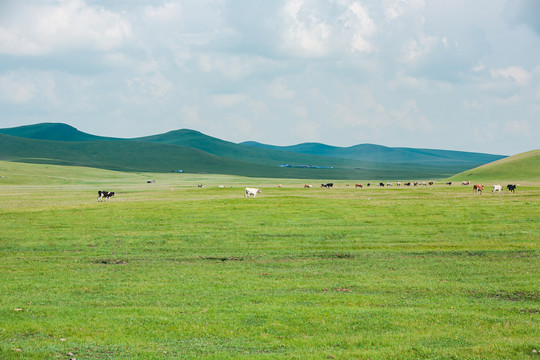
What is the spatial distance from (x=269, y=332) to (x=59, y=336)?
531 cm

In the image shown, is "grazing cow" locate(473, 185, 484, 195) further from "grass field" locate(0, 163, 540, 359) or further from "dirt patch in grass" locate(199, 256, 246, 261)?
"dirt patch in grass" locate(199, 256, 246, 261)

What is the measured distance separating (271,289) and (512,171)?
172 metres

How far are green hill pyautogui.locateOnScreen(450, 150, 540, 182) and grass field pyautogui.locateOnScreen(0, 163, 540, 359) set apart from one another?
13522 centimetres

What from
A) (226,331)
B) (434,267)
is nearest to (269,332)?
(226,331)

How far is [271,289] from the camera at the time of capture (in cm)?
1812

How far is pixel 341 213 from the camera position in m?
43.5

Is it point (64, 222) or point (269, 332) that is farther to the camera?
point (64, 222)

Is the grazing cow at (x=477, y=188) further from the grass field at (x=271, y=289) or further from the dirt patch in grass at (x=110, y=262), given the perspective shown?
the dirt patch in grass at (x=110, y=262)

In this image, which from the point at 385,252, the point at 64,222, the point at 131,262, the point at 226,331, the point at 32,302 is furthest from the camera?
the point at 64,222

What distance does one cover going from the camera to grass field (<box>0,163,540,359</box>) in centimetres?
1195

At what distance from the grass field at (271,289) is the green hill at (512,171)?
13522 centimetres

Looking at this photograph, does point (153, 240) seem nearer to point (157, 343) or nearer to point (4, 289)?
point (4, 289)

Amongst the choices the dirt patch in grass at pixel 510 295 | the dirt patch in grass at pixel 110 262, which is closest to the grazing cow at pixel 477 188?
the dirt patch in grass at pixel 510 295

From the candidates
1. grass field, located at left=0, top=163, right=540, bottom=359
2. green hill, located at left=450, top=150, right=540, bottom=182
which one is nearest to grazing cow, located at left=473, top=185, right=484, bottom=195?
grass field, located at left=0, top=163, right=540, bottom=359
